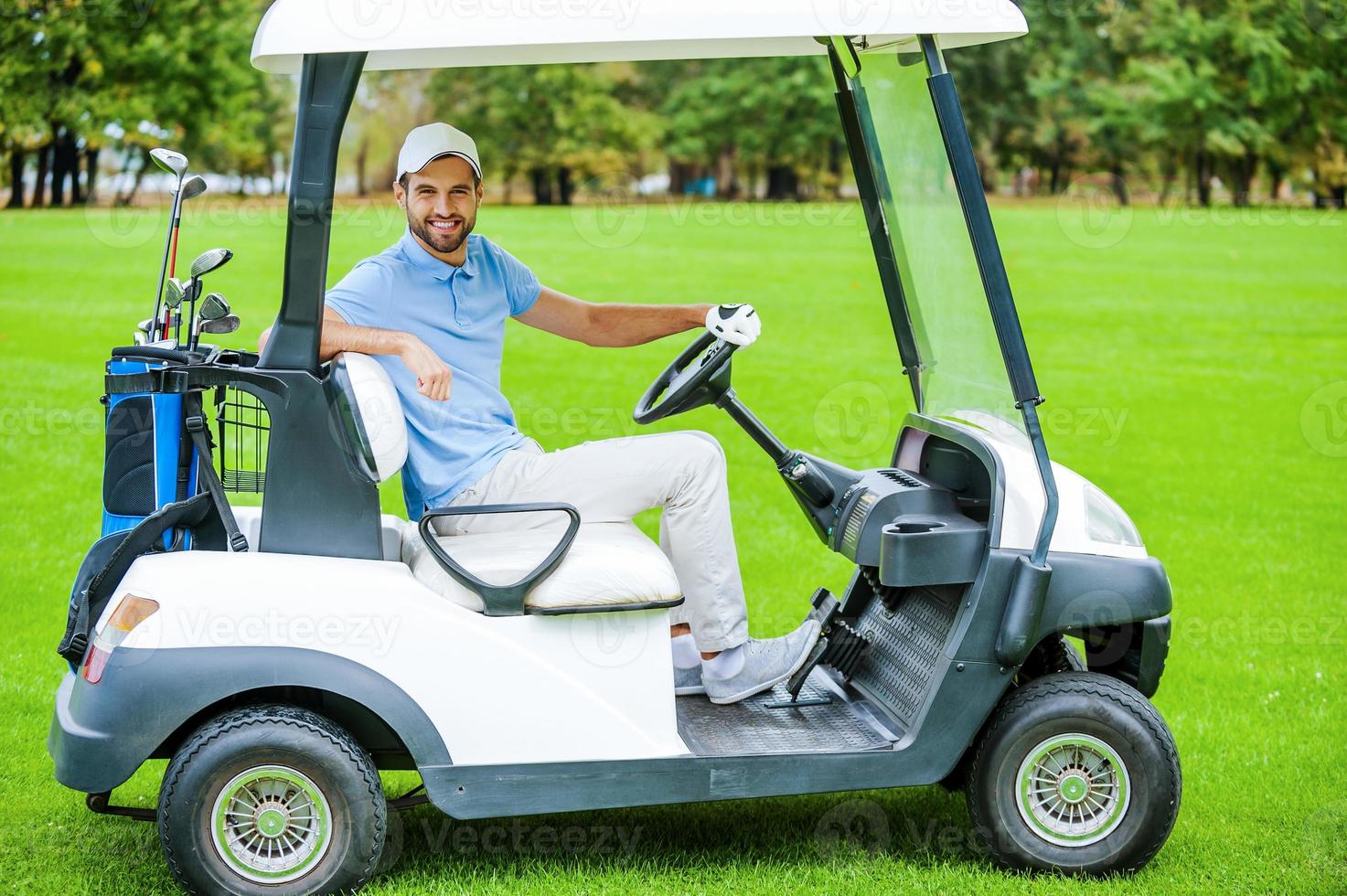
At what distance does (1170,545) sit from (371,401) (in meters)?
5.22

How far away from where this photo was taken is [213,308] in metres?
3.22

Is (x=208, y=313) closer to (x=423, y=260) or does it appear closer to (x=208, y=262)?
(x=208, y=262)

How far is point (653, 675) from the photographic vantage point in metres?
3.04

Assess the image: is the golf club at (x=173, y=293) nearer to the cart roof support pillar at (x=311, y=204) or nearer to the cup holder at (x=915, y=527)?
the cart roof support pillar at (x=311, y=204)

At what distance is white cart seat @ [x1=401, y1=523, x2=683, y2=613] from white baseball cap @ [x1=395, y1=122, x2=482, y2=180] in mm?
888

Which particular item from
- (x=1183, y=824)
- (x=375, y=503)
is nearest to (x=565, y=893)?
(x=375, y=503)

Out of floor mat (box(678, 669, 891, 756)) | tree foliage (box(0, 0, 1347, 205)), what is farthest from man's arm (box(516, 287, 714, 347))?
tree foliage (box(0, 0, 1347, 205))

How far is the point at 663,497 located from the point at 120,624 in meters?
1.19

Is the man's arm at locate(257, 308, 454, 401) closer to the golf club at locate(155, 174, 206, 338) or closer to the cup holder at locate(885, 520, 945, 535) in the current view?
the golf club at locate(155, 174, 206, 338)

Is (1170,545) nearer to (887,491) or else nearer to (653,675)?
(887,491)

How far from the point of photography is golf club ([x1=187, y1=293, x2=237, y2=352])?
10.5ft

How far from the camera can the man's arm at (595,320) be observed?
12.6 feet

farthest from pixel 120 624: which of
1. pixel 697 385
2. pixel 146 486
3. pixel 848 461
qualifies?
pixel 848 461

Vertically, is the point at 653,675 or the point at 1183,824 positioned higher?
the point at 653,675
